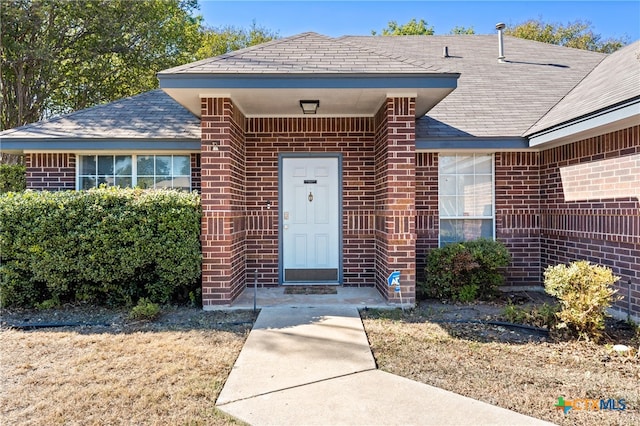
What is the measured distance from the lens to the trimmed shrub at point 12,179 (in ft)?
25.8

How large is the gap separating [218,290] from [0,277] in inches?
122

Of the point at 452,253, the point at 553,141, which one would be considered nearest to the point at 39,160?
the point at 452,253

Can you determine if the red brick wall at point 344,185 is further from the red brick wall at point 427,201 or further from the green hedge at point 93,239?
the green hedge at point 93,239

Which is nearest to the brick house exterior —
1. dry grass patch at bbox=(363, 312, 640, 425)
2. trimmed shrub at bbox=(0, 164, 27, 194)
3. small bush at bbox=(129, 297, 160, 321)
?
small bush at bbox=(129, 297, 160, 321)

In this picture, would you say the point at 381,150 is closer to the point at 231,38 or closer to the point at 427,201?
the point at 427,201

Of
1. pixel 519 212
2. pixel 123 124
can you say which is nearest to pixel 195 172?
pixel 123 124

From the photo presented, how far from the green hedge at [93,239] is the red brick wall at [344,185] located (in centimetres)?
154

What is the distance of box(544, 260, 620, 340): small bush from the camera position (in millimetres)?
4562

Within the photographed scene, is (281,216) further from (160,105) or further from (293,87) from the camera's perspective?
(160,105)

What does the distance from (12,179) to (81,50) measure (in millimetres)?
9275

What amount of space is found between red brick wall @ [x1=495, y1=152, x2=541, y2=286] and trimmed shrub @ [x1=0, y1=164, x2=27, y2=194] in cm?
893

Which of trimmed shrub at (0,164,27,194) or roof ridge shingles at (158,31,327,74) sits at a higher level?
roof ridge shingles at (158,31,327,74)

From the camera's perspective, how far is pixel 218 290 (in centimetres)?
593

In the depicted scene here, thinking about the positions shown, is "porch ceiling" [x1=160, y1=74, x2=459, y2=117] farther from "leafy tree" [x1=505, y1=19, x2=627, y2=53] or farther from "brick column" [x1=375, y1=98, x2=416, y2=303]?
"leafy tree" [x1=505, y1=19, x2=627, y2=53]
